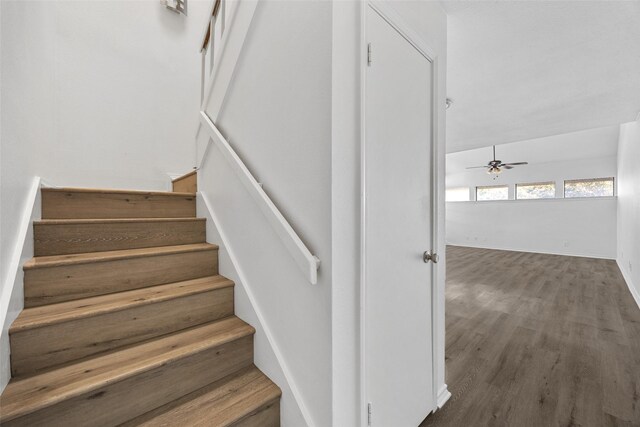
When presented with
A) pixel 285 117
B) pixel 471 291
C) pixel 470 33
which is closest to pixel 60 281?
pixel 285 117

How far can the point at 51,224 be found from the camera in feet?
4.55

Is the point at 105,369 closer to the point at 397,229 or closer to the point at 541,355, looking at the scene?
the point at 397,229

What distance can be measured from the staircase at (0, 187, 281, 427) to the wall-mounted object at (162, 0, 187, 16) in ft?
8.45

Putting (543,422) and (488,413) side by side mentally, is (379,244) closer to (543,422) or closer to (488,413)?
(488,413)

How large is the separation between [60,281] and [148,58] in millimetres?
2708

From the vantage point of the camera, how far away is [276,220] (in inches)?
44.7

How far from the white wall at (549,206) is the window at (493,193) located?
0.16 metres

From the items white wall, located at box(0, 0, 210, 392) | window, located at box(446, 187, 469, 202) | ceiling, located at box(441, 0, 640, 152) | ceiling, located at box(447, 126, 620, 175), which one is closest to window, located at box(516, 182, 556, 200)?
ceiling, located at box(447, 126, 620, 175)

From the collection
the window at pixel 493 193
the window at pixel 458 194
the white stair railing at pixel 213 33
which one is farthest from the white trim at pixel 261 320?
the window at pixel 458 194

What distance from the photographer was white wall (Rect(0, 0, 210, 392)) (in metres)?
2.32

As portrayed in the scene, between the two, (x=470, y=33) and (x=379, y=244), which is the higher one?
(x=470, y=33)

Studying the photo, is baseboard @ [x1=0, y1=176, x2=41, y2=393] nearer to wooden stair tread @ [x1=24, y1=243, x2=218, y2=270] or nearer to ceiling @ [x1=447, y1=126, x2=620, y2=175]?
wooden stair tread @ [x1=24, y1=243, x2=218, y2=270]

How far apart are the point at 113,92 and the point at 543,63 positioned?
418 cm

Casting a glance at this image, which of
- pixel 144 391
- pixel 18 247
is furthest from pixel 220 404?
pixel 18 247
